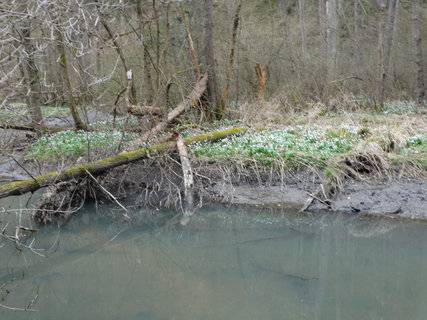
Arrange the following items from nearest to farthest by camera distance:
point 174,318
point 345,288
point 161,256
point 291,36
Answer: point 174,318 → point 345,288 → point 161,256 → point 291,36

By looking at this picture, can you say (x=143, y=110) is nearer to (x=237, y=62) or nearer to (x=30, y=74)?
(x=30, y=74)

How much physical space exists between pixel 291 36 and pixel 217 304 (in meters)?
14.4

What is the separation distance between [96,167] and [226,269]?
3.79 meters

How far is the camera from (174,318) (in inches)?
206

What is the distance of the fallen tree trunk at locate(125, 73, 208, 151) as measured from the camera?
407 inches

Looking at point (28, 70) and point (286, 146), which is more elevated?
point (28, 70)

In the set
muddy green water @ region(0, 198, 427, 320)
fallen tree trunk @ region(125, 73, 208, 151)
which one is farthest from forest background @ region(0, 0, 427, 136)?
muddy green water @ region(0, 198, 427, 320)

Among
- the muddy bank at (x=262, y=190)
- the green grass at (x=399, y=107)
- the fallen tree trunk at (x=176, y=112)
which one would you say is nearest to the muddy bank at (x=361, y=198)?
the muddy bank at (x=262, y=190)

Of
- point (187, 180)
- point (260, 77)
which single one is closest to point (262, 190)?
point (187, 180)

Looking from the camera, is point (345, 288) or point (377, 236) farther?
point (377, 236)

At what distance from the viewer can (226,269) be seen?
6.53 m

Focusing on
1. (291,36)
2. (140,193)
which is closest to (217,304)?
(140,193)

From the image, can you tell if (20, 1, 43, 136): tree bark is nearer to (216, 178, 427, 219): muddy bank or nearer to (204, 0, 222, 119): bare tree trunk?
(216, 178, 427, 219): muddy bank

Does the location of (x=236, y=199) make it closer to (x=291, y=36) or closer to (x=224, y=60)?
(x=224, y=60)
